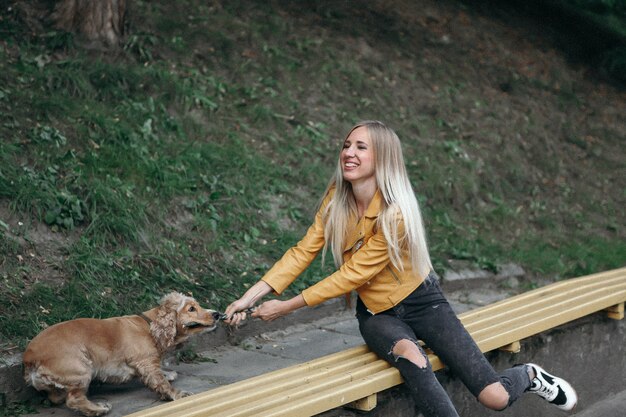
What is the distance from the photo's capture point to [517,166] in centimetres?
1089

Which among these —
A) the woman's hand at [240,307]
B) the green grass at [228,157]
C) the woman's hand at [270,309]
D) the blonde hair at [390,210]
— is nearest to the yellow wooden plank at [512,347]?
the blonde hair at [390,210]

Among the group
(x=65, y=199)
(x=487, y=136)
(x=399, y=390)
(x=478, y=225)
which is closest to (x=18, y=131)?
(x=65, y=199)

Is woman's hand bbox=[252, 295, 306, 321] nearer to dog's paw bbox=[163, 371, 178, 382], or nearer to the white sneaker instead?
dog's paw bbox=[163, 371, 178, 382]

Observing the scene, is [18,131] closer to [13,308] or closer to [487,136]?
[13,308]

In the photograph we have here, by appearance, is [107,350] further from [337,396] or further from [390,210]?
[390,210]

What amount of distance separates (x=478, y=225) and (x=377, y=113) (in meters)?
2.06

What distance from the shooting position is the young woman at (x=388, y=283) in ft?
14.4

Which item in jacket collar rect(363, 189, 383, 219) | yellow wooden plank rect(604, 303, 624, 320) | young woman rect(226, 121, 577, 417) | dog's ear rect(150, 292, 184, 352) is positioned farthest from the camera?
yellow wooden plank rect(604, 303, 624, 320)

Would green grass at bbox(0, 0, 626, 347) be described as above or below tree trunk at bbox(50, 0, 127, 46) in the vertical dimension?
below

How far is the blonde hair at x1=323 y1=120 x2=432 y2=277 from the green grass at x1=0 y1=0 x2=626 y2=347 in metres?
1.74

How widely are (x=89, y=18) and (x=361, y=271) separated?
566cm

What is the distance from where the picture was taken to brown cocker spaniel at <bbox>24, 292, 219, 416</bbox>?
14.1ft

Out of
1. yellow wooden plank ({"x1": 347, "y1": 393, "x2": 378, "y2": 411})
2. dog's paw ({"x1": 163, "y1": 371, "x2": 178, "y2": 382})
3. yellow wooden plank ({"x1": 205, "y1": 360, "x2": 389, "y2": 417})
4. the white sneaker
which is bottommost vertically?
dog's paw ({"x1": 163, "y1": 371, "x2": 178, "y2": 382})

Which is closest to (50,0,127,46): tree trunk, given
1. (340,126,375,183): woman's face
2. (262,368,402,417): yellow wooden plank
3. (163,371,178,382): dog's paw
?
(163,371,178,382): dog's paw
